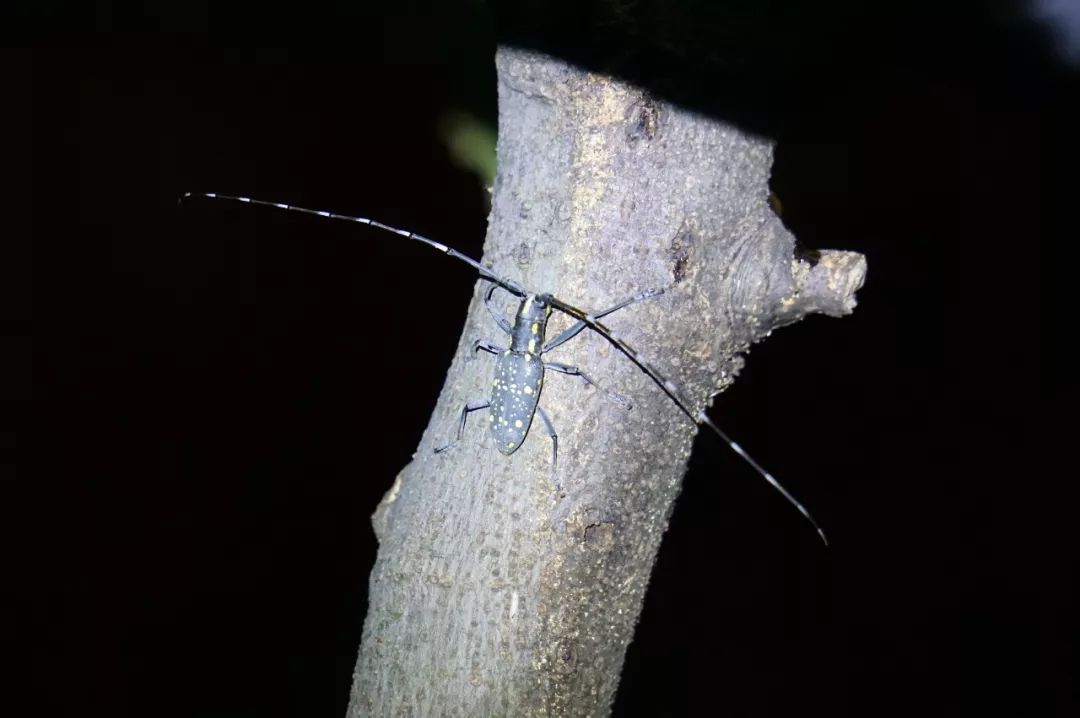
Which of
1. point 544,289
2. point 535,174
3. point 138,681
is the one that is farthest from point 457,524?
point 138,681

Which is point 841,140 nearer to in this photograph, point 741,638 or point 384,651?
point 741,638

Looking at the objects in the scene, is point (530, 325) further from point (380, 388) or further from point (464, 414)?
point (380, 388)

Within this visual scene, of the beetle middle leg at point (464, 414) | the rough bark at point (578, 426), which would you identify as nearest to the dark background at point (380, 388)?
the rough bark at point (578, 426)

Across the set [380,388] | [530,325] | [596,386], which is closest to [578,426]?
[596,386]

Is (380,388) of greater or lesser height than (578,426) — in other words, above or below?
above

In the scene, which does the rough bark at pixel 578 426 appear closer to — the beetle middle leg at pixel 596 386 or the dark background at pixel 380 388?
the beetle middle leg at pixel 596 386
